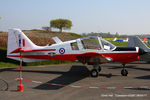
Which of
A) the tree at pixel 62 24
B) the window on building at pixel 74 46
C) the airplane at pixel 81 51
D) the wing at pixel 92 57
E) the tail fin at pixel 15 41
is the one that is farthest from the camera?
the tree at pixel 62 24

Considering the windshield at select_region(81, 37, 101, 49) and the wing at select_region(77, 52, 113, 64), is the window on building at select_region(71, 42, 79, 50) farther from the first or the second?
the wing at select_region(77, 52, 113, 64)

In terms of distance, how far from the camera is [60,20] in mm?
77688

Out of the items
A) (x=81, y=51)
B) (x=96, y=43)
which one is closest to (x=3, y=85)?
(x=81, y=51)

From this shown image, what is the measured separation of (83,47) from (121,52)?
2.44 meters

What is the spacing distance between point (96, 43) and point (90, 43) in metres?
0.41

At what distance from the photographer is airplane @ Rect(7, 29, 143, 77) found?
36.9 ft

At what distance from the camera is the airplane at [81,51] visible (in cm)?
1126

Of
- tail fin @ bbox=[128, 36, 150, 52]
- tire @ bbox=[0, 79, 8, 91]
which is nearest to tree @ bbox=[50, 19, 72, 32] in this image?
tail fin @ bbox=[128, 36, 150, 52]

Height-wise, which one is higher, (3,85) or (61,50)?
(61,50)

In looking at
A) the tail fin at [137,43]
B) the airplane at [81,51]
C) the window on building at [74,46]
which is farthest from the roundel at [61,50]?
the tail fin at [137,43]

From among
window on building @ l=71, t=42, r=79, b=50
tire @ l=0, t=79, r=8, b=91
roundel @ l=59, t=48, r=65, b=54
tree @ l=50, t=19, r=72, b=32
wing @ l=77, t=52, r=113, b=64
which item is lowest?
tire @ l=0, t=79, r=8, b=91

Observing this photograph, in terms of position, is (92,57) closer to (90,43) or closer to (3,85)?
(90,43)

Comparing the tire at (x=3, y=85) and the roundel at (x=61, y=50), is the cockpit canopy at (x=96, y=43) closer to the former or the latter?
the roundel at (x=61, y=50)

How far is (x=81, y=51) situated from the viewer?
1173 centimetres
